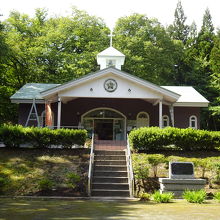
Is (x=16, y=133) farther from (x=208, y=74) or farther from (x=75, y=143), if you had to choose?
(x=208, y=74)

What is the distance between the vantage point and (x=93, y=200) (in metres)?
12.8

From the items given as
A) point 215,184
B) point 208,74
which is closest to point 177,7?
point 208,74

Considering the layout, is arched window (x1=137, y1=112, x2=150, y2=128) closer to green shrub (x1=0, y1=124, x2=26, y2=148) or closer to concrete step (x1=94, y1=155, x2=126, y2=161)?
concrete step (x1=94, y1=155, x2=126, y2=161)

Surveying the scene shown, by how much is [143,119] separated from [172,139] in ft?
26.5

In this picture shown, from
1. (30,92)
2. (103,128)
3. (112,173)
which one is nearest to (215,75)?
(103,128)

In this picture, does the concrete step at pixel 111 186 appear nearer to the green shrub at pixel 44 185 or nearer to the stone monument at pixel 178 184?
the stone monument at pixel 178 184

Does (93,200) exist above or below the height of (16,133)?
below

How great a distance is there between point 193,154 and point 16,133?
9731 millimetres

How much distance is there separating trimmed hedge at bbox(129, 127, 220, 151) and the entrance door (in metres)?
7.39

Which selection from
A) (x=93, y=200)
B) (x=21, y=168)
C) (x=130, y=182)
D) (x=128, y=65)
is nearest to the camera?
(x=93, y=200)

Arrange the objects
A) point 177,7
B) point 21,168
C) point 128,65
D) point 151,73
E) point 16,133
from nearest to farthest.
Result: point 21,168 → point 16,133 → point 128,65 → point 151,73 → point 177,7

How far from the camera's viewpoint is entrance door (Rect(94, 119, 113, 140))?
26.4 m

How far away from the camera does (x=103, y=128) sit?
26.5 m

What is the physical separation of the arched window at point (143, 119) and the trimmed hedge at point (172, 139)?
7.51 meters
